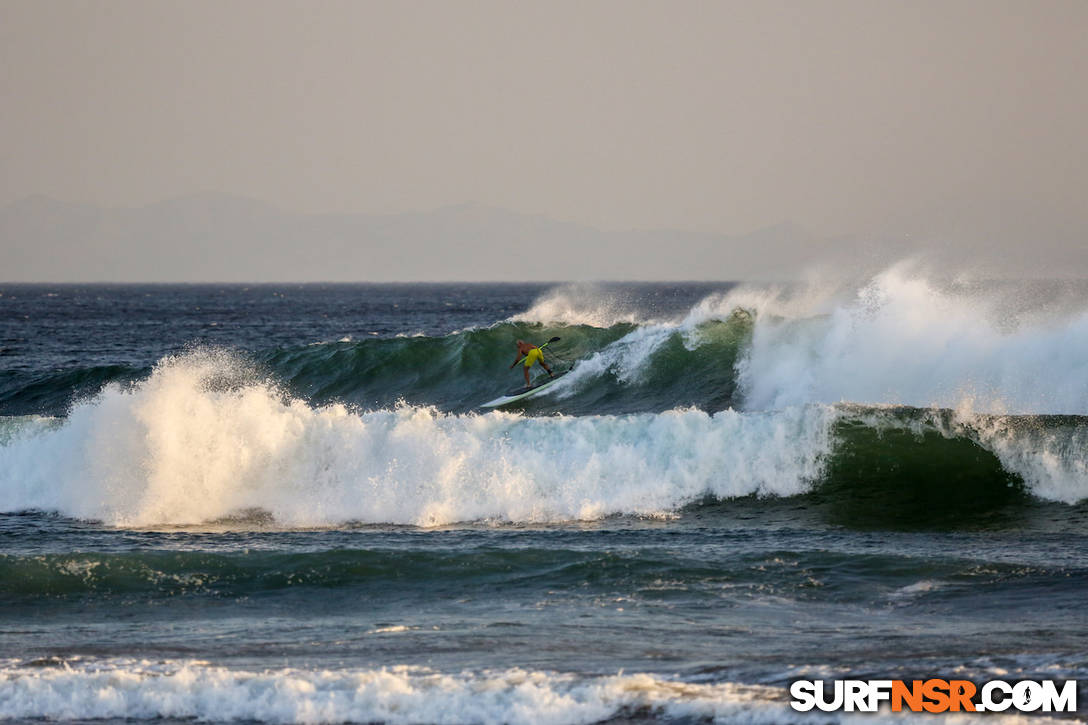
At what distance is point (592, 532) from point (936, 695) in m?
6.87

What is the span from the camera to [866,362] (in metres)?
22.4

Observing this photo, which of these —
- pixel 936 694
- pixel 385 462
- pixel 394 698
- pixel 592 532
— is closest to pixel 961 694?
pixel 936 694

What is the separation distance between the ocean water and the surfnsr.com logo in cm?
18

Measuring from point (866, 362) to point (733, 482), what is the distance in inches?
263

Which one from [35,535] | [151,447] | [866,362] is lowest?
[35,535]

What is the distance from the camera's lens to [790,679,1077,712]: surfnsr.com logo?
316 inches

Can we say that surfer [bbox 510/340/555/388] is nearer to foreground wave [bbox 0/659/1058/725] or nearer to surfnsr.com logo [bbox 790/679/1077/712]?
foreground wave [bbox 0/659/1058/725]

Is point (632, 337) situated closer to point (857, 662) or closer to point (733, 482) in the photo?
point (733, 482)

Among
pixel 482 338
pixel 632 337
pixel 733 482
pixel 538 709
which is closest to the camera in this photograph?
pixel 538 709

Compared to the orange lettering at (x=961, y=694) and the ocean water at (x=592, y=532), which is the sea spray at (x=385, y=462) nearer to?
the ocean water at (x=592, y=532)

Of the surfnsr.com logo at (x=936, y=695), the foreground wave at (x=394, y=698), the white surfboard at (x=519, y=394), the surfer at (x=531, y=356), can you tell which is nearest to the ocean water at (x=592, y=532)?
the foreground wave at (x=394, y=698)

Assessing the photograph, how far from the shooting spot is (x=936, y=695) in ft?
27.1

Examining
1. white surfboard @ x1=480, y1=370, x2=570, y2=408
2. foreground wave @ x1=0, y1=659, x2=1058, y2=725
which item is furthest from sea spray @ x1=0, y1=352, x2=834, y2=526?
white surfboard @ x1=480, y1=370, x2=570, y2=408

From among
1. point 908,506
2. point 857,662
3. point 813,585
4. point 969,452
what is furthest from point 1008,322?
point 857,662
